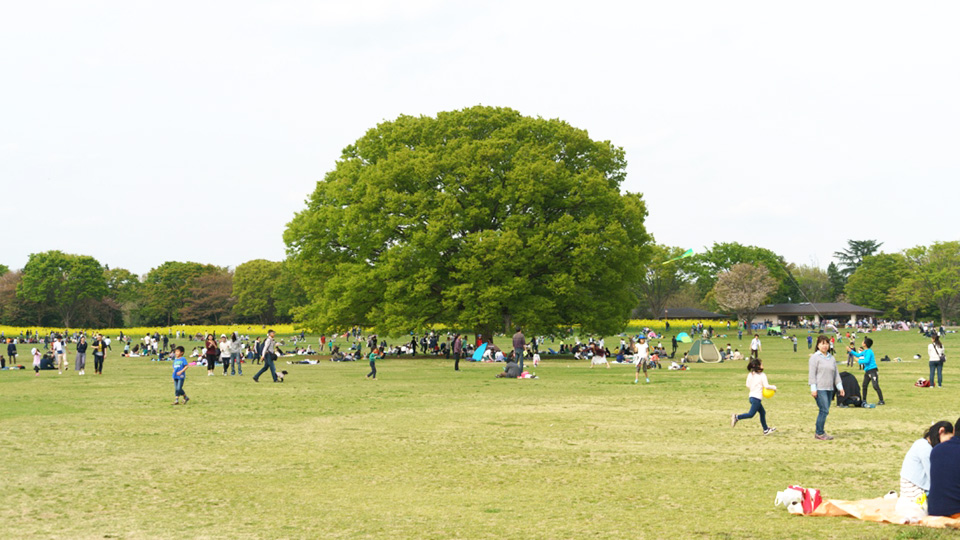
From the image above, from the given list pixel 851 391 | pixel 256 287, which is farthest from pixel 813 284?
pixel 851 391

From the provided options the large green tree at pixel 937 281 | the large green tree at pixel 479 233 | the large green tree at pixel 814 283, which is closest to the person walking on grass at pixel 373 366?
the large green tree at pixel 479 233

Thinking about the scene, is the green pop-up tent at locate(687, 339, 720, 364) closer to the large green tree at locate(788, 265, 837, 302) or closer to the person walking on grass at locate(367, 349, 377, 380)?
the person walking on grass at locate(367, 349, 377, 380)

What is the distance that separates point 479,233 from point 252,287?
10207 cm

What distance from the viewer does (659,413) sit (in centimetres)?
2066

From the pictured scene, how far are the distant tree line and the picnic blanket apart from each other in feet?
410

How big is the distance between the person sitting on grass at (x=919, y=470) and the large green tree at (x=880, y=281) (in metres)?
143

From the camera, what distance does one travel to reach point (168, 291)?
144 metres

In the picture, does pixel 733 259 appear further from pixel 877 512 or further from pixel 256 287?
pixel 877 512

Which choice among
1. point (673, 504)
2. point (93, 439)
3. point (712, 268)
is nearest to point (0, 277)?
point (712, 268)

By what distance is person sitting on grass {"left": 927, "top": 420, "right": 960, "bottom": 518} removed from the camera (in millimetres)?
9258

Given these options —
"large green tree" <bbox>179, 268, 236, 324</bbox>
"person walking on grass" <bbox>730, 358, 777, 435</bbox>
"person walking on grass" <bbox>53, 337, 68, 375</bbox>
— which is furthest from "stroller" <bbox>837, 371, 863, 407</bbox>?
"large green tree" <bbox>179, 268, 236, 324</bbox>

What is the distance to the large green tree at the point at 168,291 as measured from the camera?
144 meters

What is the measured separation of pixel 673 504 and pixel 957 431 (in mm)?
3453

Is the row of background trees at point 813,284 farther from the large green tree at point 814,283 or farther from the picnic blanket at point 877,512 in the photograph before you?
the picnic blanket at point 877,512
